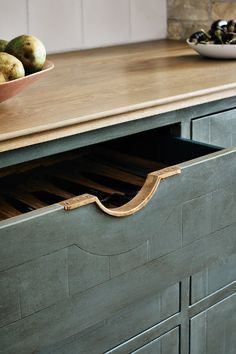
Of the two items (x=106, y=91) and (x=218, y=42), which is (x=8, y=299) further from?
(x=218, y=42)

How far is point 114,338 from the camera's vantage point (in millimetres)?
1393

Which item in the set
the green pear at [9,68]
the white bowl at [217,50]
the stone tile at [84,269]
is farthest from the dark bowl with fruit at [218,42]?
the stone tile at [84,269]

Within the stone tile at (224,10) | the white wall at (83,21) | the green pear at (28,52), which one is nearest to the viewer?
the green pear at (28,52)

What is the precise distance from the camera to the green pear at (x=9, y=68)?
4.34 feet

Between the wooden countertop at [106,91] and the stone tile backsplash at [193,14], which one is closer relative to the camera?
the wooden countertop at [106,91]

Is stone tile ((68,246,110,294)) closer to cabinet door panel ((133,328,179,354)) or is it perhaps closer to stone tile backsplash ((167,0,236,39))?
cabinet door panel ((133,328,179,354))

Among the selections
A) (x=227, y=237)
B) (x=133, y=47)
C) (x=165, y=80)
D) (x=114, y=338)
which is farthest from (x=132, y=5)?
(x=114, y=338)

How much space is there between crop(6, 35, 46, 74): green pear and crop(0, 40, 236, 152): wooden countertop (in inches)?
2.6

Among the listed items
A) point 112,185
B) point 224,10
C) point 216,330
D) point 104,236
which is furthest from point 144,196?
point 224,10

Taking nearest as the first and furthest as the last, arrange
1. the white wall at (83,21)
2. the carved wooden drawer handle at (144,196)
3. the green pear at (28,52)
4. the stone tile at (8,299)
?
1. the stone tile at (8,299)
2. the carved wooden drawer handle at (144,196)
3. the green pear at (28,52)
4. the white wall at (83,21)

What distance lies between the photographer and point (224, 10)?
7.39 ft

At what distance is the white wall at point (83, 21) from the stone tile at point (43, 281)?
3.44 feet

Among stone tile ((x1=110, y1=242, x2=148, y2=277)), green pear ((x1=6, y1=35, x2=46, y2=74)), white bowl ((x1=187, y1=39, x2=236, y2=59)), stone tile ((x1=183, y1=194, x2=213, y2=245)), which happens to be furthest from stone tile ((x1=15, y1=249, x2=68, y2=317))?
white bowl ((x1=187, y1=39, x2=236, y2=59))

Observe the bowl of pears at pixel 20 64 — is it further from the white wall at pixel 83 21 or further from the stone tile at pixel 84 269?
the white wall at pixel 83 21
